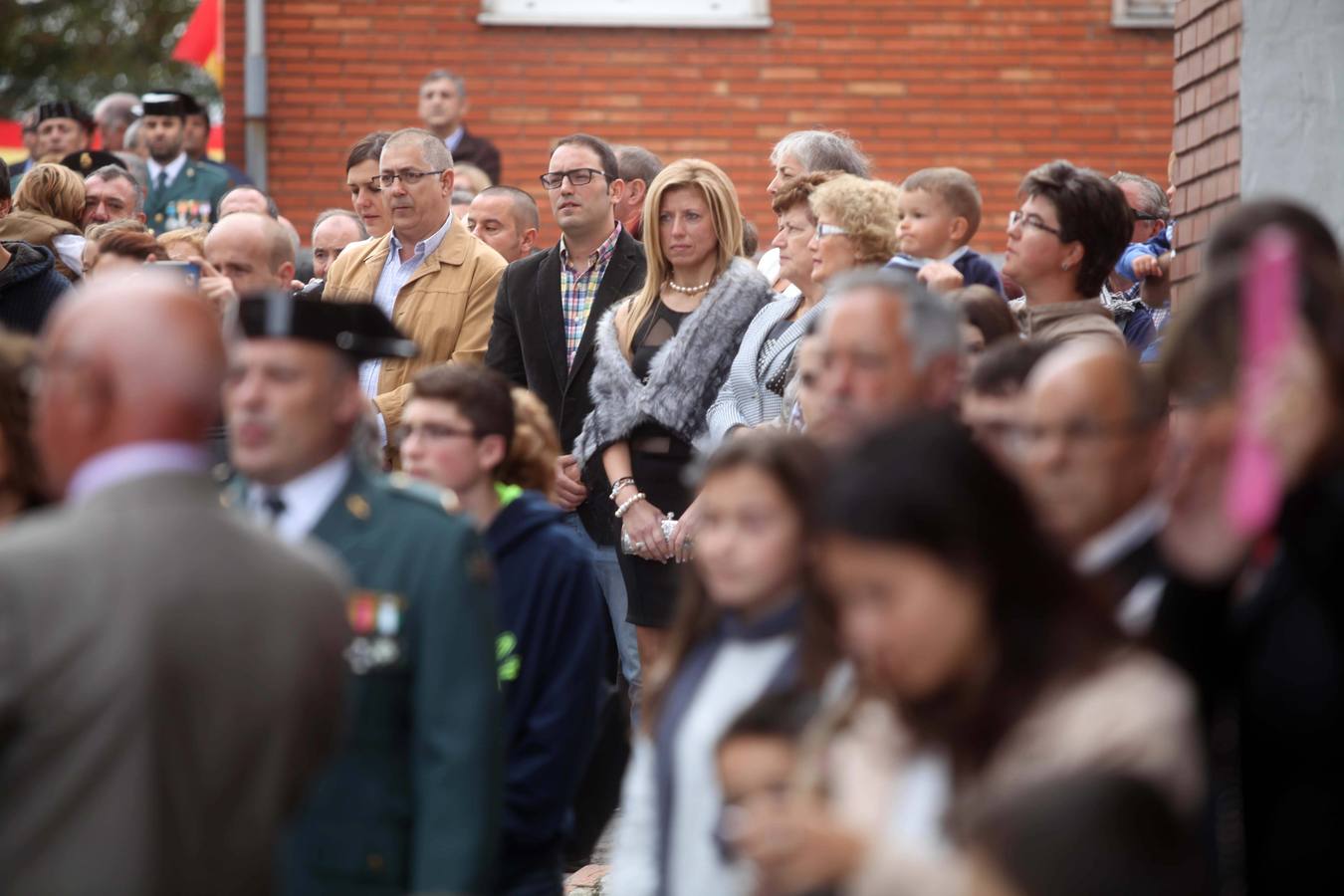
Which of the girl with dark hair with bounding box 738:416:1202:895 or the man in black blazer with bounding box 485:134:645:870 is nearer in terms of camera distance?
the girl with dark hair with bounding box 738:416:1202:895

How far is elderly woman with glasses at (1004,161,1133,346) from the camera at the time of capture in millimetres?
6082

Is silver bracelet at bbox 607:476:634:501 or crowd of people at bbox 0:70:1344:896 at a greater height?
crowd of people at bbox 0:70:1344:896

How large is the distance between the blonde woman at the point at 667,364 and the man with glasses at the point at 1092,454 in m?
3.88

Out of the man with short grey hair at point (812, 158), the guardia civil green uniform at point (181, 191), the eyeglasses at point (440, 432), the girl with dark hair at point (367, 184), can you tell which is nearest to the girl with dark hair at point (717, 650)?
the eyeglasses at point (440, 432)

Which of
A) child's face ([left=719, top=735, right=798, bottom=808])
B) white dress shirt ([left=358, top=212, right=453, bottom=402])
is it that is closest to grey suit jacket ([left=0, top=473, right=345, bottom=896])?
child's face ([left=719, top=735, right=798, bottom=808])

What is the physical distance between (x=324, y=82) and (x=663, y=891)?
35.5 ft

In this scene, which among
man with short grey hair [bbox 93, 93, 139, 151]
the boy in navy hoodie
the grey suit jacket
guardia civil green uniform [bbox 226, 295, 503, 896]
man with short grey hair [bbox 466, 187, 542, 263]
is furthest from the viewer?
man with short grey hair [bbox 93, 93, 139, 151]

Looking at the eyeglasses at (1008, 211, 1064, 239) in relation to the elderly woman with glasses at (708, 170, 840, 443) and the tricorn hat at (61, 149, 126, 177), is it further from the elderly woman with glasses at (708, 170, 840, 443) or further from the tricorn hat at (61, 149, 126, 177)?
the tricorn hat at (61, 149, 126, 177)

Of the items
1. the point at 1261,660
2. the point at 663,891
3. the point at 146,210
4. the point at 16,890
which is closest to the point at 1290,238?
the point at 1261,660

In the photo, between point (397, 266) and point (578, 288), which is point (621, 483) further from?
point (397, 266)

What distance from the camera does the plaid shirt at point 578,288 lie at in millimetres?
8195

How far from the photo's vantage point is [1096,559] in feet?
10.8

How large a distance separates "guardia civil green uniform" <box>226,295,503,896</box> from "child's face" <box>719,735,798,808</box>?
2.55 ft

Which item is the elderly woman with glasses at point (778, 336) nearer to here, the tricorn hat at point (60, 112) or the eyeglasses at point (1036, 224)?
the eyeglasses at point (1036, 224)
